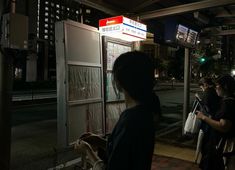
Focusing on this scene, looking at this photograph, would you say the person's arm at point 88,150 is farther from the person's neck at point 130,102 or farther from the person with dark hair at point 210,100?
the person with dark hair at point 210,100

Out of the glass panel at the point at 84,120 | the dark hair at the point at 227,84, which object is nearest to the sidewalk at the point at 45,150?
the glass panel at the point at 84,120

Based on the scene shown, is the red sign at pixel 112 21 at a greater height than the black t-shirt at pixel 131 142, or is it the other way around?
the red sign at pixel 112 21

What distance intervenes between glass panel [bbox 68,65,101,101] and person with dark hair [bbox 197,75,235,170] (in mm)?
→ 2249

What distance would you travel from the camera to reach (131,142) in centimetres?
160

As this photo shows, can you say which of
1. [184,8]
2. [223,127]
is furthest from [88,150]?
[184,8]

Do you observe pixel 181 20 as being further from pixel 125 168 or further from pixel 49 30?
pixel 49 30

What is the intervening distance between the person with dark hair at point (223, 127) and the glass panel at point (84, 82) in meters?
2.25

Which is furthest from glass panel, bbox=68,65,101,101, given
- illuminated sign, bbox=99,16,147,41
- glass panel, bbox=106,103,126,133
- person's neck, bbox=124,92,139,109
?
person's neck, bbox=124,92,139,109

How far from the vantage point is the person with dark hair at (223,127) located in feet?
11.4

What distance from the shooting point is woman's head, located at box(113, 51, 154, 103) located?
1.74 meters

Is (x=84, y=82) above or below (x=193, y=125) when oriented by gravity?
above

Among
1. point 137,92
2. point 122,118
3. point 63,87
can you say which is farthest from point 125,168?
point 63,87

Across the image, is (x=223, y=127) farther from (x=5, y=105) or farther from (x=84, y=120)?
(x=5, y=105)

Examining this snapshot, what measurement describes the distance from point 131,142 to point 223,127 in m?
2.31
